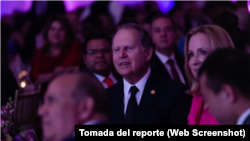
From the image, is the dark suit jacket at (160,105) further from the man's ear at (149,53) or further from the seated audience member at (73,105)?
the seated audience member at (73,105)

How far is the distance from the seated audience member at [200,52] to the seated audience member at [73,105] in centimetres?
98

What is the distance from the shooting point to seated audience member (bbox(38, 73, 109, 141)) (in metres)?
2.61

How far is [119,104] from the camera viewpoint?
3.78m

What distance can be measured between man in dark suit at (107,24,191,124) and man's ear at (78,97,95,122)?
42.3 inches

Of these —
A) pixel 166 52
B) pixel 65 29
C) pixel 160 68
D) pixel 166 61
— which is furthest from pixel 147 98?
pixel 65 29

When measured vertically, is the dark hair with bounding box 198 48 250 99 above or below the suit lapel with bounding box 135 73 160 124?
above

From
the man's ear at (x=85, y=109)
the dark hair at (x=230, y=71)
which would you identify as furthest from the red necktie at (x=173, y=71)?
the man's ear at (x=85, y=109)

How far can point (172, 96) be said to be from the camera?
3.69 meters

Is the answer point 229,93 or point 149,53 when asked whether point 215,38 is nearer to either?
point 149,53

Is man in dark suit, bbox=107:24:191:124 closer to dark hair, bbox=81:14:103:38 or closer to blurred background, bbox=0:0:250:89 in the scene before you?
blurred background, bbox=0:0:250:89

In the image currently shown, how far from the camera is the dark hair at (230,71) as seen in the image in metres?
2.54

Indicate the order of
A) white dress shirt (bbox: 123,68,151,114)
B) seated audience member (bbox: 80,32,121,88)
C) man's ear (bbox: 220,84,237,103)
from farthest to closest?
seated audience member (bbox: 80,32,121,88)
white dress shirt (bbox: 123,68,151,114)
man's ear (bbox: 220,84,237,103)

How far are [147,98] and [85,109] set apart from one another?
1.18 metres

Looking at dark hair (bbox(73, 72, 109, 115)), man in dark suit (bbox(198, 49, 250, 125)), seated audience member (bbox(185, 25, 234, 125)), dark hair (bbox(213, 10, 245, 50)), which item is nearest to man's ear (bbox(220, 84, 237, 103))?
man in dark suit (bbox(198, 49, 250, 125))
